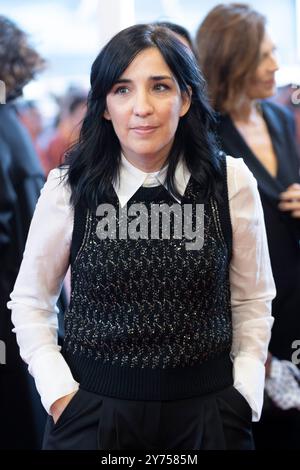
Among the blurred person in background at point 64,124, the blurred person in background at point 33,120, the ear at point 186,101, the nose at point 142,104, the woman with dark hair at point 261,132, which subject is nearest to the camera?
the nose at point 142,104

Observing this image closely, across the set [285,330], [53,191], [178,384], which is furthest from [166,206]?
[285,330]

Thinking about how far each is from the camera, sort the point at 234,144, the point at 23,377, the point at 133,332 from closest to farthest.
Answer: the point at 133,332, the point at 234,144, the point at 23,377

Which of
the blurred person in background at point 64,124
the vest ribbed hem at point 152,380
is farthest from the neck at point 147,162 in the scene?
the blurred person in background at point 64,124

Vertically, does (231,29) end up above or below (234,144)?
above

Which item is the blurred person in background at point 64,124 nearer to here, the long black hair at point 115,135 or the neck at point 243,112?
the neck at point 243,112

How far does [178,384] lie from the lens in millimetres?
1258

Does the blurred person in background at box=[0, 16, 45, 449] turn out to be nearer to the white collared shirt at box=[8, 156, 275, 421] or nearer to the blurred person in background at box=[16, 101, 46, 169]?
the white collared shirt at box=[8, 156, 275, 421]

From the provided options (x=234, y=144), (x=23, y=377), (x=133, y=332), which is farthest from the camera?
(x=23, y=377)

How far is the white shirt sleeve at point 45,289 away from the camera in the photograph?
4.28 feet

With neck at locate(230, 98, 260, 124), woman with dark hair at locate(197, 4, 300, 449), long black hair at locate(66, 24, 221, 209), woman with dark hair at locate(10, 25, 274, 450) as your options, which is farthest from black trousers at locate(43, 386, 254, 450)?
neck at locate(230, 98, 260, 124)

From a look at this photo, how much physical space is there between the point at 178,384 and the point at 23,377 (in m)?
0.82

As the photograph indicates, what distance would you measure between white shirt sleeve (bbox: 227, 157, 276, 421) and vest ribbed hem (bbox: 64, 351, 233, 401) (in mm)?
64

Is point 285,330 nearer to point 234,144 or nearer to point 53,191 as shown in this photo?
point 234,144
